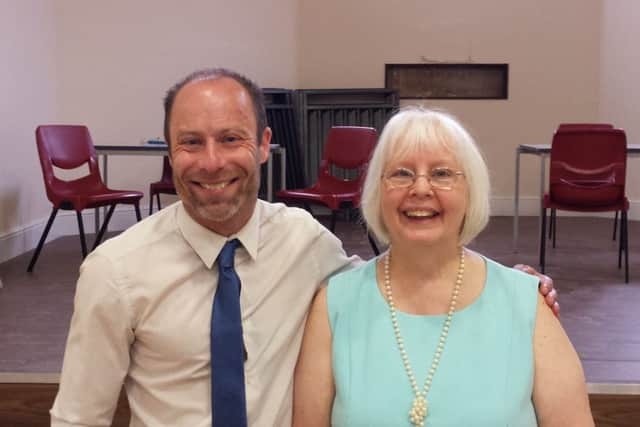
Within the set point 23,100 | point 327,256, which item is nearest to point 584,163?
point 327,256

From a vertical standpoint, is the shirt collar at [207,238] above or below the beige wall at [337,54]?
below

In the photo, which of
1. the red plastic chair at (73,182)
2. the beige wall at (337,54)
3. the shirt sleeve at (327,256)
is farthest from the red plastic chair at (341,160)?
the shirt sleeve at (327,256)

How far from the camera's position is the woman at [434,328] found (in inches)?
58.8

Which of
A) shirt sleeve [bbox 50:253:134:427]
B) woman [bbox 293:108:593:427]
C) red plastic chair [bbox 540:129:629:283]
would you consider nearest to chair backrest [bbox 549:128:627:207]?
red plastic chair [bbox 540:129:629:283]

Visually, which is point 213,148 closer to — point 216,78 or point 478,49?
point 216,78

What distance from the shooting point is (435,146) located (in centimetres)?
151

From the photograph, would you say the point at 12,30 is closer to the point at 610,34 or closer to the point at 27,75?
the point at 27,75

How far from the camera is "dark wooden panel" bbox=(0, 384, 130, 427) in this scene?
8.83 ft

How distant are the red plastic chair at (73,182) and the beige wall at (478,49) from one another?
3309 mm

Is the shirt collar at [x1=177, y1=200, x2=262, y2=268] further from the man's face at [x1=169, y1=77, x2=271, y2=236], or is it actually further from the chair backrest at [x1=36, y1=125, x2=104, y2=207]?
the chair backrest at [x1=36, y1=125, x2=104, y2=207]

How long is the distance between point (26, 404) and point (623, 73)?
696cm

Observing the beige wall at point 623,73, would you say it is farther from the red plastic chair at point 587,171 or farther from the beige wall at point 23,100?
the beige wall at point 23,100

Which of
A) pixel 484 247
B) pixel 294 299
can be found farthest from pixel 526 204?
pixel 294 299

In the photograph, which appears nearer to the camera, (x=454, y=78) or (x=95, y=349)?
(x=95, y=349)
